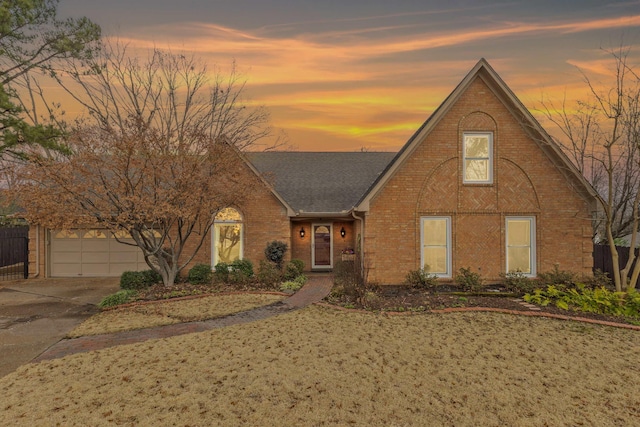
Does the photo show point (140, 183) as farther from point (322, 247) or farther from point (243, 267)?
point (322, 247)

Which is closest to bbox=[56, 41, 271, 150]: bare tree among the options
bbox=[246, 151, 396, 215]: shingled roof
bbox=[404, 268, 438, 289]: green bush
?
bbox=[246, 151, 396, 215]: shingled roof

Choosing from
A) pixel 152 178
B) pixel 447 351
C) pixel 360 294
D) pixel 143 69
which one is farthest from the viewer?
pixel 143 69

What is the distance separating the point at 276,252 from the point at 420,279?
641cm

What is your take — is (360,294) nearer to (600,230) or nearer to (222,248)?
(222,248)

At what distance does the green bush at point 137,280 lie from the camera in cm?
1373

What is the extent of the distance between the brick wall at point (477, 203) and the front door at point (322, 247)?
5941mm

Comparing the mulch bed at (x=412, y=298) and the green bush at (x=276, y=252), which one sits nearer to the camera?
the mulch bed at (x=412, y=298)

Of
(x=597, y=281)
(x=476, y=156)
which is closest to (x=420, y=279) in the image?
(x=476, y=156)

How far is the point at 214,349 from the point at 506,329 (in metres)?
6.75

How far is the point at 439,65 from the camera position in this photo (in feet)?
53.5

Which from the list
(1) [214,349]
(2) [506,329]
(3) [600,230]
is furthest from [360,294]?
(3) [600,230]

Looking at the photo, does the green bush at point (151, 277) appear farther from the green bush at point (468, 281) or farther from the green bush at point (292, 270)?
the green bush at point (468, 281)

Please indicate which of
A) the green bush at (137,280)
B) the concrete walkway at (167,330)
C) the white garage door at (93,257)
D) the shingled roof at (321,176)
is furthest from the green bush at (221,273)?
the white garage door at (93,257)

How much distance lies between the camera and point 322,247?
64.9 feet
